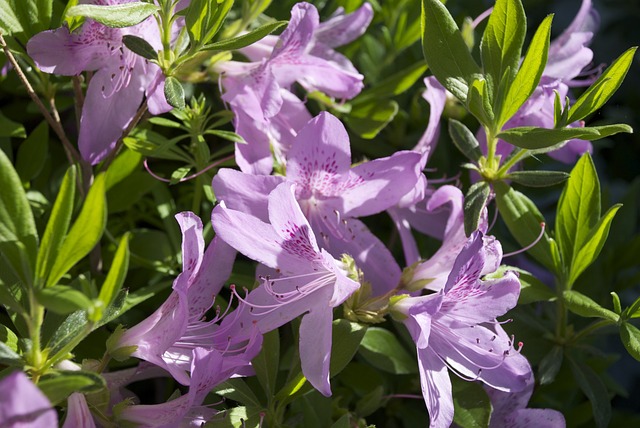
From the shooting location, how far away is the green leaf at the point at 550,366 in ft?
3.94

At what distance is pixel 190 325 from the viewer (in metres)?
1.06

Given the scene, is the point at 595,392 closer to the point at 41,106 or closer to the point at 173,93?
the point at 173,93

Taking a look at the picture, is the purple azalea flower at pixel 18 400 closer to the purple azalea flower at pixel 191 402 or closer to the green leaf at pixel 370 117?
the purple azalea flower at pixel 191 402

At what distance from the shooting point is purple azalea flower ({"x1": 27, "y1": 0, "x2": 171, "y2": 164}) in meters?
1.05

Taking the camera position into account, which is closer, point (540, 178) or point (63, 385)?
point (63, 385)

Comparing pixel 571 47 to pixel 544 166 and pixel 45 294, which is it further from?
pixel 45 294

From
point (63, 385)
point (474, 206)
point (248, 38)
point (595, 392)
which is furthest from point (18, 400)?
point (595, 392)

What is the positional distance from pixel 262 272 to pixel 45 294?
Result: 14.9 inches

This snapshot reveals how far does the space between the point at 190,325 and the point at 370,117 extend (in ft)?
1.75

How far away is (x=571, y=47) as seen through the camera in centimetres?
136

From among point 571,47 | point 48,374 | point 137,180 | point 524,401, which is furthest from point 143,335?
point 571,47

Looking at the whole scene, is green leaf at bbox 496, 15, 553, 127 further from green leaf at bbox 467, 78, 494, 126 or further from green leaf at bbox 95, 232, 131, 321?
green leaf at bbox 95, 232, 131, 321

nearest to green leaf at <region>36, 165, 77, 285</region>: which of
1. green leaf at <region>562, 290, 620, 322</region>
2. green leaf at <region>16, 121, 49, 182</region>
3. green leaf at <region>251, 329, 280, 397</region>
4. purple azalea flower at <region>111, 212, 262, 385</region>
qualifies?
purple azalea flower at <region>111, 212, 262, 385</region>

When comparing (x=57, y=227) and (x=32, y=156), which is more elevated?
(x=57, y=227)
